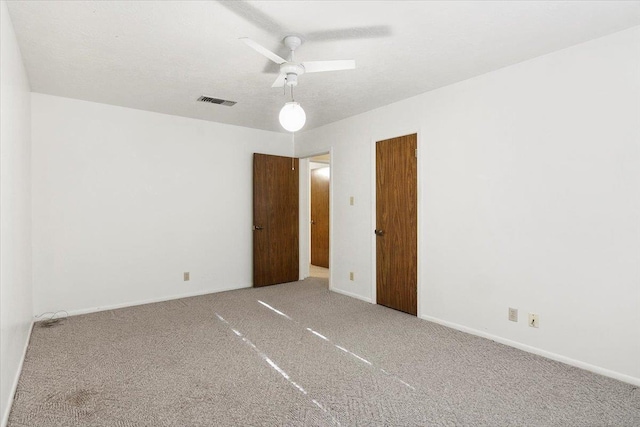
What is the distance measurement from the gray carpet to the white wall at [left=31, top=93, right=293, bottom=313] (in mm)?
637

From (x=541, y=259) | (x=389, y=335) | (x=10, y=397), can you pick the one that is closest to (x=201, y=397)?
(x=10, y=397)

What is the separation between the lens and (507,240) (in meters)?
3.08

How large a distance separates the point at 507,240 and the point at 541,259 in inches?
12.1

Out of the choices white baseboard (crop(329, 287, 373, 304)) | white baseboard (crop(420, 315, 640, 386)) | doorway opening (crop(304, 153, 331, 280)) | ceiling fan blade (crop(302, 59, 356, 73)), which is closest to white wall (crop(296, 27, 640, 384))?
white baseboard (crop(420, 315, 640, 386))

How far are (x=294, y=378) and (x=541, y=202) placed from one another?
2439 millimetres

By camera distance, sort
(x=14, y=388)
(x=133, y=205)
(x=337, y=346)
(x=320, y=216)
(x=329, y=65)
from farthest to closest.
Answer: (x=320, y=216)
(x=133, y=205)
(x=337, y=346)
(x=329, y=65)
(x=14, y=388)

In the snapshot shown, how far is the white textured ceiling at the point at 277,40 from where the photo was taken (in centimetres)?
219

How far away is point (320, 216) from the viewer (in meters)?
7.30

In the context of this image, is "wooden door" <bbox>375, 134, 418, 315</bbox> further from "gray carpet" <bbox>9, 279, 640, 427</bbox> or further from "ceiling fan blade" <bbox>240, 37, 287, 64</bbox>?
"ceiling fan blade" <bbox>240, 37, 287, 64</bbox>

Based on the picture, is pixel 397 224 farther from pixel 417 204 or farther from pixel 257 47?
pixel 257 47

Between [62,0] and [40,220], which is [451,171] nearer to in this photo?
[62,0]

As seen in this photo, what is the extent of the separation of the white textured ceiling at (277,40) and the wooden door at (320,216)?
357cm

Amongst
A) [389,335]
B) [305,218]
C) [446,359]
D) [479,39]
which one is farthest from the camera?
[305,218]

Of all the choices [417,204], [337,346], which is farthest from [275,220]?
[337,346]
